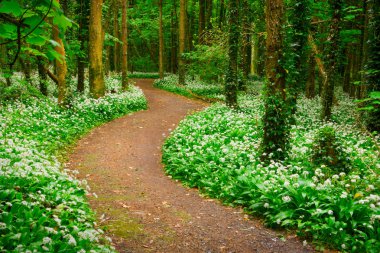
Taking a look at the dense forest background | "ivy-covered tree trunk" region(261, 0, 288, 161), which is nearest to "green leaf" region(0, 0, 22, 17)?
the dense forest background

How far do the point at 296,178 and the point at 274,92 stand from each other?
2773 millimetres

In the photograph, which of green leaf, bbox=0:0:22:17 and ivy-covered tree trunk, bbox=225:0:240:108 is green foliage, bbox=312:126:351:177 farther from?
ivy-covered tree trunk, bbox=225:0:240:108

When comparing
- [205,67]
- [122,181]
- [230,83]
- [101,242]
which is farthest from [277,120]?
[205,67]

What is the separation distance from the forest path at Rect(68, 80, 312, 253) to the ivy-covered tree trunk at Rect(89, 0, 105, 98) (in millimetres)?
5990

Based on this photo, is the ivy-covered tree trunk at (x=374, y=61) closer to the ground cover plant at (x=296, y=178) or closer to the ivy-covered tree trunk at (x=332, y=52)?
the ground cover plant at (x=296, y=178)

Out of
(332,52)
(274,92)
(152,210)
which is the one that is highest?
(332,52)

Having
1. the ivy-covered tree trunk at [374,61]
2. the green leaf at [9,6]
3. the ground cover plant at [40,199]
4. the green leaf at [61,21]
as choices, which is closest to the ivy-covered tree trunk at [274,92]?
the ground cover plant at [40,199]

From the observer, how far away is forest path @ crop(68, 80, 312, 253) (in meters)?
5.79

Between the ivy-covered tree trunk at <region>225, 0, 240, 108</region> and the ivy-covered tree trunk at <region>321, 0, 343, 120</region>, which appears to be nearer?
the ivy-covered tree trunk at <region>321, 0, 343, 120</region>

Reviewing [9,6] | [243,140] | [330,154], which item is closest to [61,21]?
[9,6]

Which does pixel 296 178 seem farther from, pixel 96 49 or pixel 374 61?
pixel 96 49

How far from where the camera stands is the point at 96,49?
17766 mm

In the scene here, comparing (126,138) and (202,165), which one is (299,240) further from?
(126,138)

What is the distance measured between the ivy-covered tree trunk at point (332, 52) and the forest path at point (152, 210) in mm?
8583
